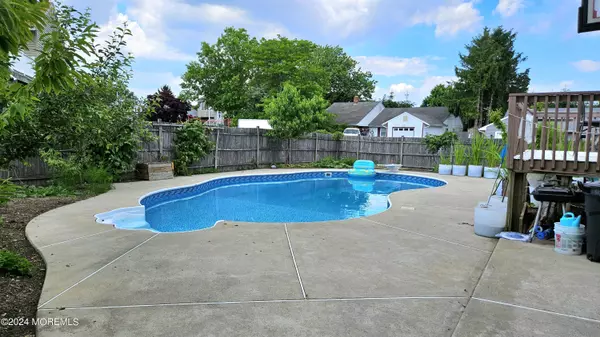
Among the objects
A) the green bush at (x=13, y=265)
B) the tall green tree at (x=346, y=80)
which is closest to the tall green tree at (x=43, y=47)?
the green bush at (x=13, y=265)

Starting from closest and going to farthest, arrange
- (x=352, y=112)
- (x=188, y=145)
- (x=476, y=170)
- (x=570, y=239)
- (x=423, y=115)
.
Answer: (x=570, y=239), (x=188, y=145), (x=476, y=170), (x=423, y=115), (x=352, y=112)

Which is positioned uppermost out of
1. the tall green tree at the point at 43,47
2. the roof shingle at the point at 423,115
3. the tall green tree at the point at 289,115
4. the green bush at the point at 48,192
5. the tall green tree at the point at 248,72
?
the tall green tree at the point at 248,72

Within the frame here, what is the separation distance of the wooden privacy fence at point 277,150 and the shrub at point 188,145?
0.67 ft

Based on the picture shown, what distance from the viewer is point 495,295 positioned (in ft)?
9.16

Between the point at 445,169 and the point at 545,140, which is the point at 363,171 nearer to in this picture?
the point at 445,169

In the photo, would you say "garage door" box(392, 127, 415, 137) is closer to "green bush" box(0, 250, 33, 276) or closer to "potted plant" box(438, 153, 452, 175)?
"potted plant" box(438, 153, 452, 175)

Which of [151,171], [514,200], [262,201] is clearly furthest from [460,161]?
[151,171]

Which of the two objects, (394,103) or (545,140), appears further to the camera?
(394,103)

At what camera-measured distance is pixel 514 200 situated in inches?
184

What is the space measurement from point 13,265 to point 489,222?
203 inches

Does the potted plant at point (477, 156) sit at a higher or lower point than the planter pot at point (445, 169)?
higher

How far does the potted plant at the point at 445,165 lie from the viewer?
13.4 meters

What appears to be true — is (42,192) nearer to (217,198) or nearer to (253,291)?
(217,198)

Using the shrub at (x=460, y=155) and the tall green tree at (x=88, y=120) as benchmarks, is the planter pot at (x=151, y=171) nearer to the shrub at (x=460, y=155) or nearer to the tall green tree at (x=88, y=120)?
the tall green tree at (x=88, y=120)
